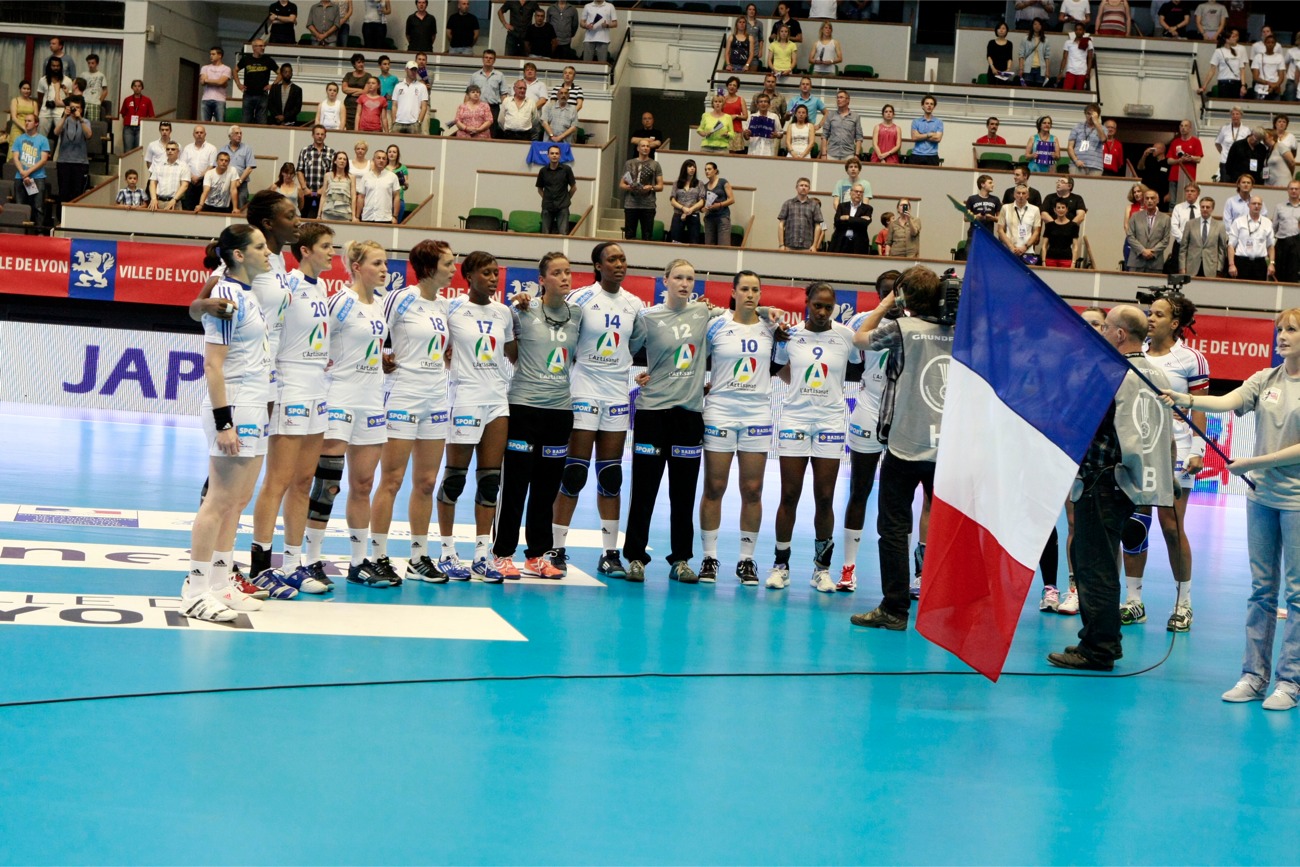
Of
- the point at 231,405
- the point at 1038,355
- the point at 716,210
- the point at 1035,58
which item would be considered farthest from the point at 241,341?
the point at 1035,58

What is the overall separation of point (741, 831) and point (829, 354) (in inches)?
208

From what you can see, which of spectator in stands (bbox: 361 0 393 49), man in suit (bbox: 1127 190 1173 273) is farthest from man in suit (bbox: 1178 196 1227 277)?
spectator in stands (bbox: 361 0 393 49)

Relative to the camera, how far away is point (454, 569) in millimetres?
8094

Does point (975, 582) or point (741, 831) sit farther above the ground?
point (975, 582)

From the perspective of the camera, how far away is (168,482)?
11664mm

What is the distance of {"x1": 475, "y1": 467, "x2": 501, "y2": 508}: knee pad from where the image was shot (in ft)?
26.4

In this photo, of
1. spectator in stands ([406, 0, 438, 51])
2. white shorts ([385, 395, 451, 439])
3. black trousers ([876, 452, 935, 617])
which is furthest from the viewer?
spectator in stands ([406, 0, 438, 51])

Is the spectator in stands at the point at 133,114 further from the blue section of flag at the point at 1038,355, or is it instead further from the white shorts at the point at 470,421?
the blue section of flag at the point at 1038,355

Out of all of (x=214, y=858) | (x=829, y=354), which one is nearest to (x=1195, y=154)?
(x=829, y=354)

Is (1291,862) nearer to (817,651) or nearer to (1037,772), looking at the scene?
(1037,772)

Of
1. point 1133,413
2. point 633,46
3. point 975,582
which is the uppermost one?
point 633,46

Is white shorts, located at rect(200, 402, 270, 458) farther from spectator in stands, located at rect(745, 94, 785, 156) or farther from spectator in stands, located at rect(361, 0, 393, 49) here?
spectator in stands, located at rect(361, 0, 393, 49)

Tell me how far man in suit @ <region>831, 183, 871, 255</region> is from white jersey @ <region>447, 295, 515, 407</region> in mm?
12186

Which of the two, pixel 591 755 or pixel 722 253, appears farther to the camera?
pixel 722 253
